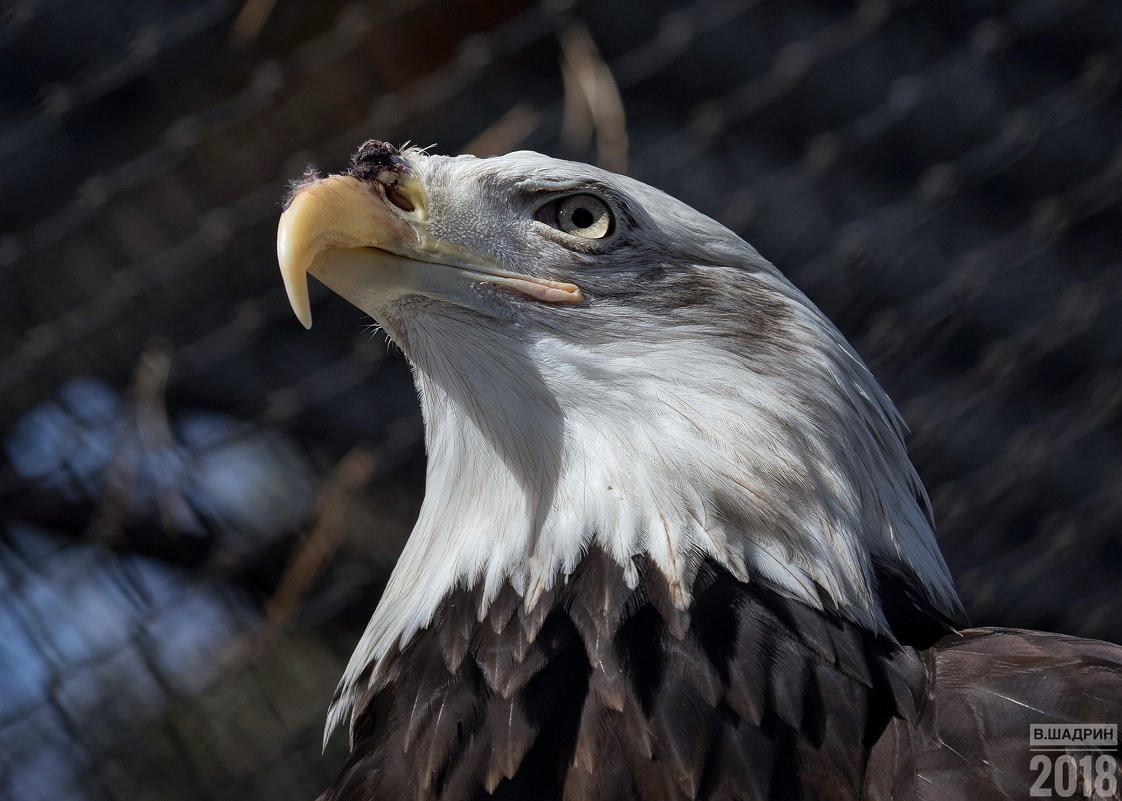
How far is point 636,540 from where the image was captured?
3.72ft

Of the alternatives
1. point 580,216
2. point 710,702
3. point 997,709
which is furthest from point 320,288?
point 997,709

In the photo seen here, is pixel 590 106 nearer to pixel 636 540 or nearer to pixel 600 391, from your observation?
pixel 600 391

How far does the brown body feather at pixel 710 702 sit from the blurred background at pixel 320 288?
921 mm

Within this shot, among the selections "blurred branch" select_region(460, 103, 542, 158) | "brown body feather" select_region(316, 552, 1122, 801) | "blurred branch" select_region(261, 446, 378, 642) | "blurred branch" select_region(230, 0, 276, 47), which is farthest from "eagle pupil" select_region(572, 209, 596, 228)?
"blurred branch" select_region(261, 446, 378, 642)

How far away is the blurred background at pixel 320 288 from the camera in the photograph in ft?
6.07

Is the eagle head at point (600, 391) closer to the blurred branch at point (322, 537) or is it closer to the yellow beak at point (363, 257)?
the yellow beak at point (363, 257)

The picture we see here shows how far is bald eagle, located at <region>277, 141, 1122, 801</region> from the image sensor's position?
3.37 feet

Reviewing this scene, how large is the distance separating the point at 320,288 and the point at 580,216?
73cm

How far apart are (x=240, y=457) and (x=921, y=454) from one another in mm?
1234

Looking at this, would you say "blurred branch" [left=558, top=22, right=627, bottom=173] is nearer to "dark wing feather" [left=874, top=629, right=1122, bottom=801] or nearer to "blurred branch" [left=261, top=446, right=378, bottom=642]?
"blurred branch" [left=261, top=446, right=378, bottom=642]

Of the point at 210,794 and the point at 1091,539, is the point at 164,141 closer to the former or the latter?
the point at 210,794

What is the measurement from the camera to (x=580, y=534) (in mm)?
1150

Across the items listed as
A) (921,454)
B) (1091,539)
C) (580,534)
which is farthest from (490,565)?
(1091,539)

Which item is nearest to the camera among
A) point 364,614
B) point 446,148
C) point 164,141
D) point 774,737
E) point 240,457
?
point 774,737
